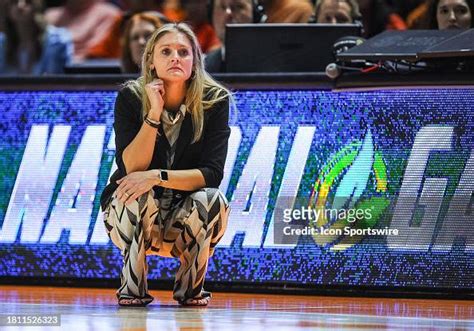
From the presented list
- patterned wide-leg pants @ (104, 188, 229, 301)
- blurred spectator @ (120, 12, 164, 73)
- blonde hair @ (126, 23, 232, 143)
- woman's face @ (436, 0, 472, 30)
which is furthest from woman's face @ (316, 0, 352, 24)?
patterned wide-leg pants @ (104, 188, 229, 301)

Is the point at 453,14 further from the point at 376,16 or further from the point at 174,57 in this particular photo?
the point at 174,57

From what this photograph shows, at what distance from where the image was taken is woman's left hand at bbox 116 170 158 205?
14.5 ft

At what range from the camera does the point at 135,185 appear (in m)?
4.41

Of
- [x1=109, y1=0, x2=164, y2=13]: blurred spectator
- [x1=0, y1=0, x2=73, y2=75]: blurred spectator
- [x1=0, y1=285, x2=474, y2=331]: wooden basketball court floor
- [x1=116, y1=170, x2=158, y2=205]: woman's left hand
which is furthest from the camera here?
[x1=109, y1=0, x2=164, y2=13]: blurred spectator

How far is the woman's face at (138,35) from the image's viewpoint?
6695 millimetres

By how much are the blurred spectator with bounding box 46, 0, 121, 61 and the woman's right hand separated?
4.78 meters

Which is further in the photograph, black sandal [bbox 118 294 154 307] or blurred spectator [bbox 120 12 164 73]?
blurred spectator [bbox 120 12 164 73]

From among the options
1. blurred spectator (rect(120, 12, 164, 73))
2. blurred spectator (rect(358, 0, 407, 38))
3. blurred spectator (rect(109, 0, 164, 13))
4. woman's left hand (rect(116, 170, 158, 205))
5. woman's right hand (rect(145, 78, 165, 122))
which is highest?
blurred spectator (rect(109, 0, 164, 13))

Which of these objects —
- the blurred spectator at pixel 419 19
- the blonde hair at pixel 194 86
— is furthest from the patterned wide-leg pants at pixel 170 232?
the blurred spectator at pixel 419 19

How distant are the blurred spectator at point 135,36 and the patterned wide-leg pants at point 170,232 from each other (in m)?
2.18

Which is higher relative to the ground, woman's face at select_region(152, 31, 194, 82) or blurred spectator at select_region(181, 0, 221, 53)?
blurred spectator at select_region(181, 0, 221, 53)

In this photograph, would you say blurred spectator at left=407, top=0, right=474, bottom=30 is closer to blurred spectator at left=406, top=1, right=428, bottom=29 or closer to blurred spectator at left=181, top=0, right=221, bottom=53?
blurred spectator at left=406, top=1, right=428, bottom=29

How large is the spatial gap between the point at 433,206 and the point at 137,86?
4.80 ft

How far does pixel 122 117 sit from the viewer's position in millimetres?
4621
